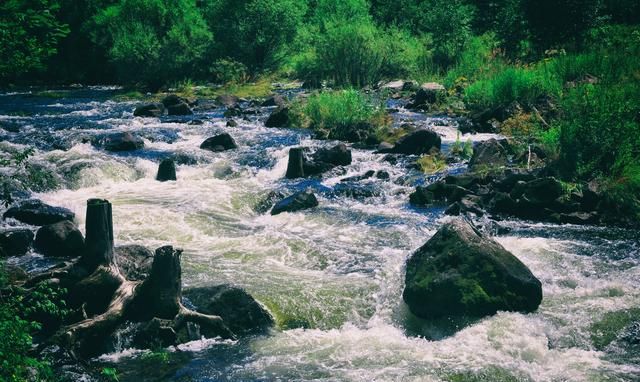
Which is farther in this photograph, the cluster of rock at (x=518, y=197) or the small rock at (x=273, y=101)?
the small rock at (x=273, y=101)

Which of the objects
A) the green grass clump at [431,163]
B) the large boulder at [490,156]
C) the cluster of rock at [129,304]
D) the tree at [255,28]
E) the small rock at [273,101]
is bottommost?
the small rock at [273,101]

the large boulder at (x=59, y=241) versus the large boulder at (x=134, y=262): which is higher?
the large boulder at (x=134, y=262)

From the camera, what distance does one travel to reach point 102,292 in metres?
7.75

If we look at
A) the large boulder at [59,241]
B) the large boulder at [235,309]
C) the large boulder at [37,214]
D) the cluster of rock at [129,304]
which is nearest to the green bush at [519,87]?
the large boulder at [37,214]

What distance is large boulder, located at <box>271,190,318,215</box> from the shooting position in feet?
43.1

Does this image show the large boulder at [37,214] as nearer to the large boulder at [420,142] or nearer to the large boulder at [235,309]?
the large boulder at [235,309]

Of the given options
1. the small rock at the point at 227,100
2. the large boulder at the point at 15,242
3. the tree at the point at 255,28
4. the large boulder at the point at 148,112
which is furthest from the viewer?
the tree at the point at 255,28

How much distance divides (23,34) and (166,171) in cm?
1047

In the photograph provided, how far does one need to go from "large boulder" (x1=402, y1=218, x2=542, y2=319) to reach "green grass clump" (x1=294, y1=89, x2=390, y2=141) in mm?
11608

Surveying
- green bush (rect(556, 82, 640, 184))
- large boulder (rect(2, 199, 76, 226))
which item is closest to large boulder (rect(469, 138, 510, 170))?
green bush (rect(556, 82, 640, 184))

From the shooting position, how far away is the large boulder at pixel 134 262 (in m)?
8.48

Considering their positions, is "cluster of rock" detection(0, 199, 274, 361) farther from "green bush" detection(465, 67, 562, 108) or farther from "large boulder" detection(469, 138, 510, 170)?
"green bush" detection(465, 67, 562, 108)

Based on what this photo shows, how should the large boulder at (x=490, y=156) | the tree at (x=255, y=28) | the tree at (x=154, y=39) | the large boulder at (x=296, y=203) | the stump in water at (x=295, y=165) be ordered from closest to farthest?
the large boulder at (x=296, y=203), the large boulder at (x=490, y=156), the stump in water at (x=295, y=165), the tree at (x=154, y=39), the tree at (x=255, y=28)

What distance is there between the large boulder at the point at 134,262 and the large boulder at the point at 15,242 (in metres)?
2.64
